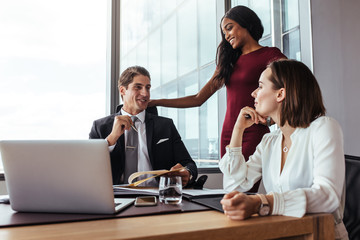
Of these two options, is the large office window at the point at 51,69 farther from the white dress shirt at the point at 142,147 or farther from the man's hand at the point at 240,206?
the man's hand at the point at 240,206

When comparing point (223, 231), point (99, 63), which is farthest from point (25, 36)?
point (223, 231)

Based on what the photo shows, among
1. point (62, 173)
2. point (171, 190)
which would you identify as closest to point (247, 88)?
point (171, 190)

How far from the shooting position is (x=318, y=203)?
87 centimetres

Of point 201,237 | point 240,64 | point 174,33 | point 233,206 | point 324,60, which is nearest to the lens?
point 201,237

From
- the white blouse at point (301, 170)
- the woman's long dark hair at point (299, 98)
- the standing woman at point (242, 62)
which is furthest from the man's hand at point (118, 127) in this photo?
→ the woman's long dark hair at point (299, 98)

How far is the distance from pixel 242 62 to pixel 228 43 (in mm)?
212

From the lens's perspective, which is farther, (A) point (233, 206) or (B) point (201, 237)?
(A) point (233, 206)

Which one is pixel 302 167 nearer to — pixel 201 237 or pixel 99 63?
pixel 201 237

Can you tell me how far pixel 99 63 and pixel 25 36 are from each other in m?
0.63

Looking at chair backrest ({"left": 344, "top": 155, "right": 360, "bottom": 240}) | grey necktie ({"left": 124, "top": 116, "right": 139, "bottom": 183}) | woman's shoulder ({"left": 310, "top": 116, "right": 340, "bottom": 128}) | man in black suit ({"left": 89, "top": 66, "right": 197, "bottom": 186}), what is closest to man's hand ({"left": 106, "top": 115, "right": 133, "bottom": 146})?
man in black suit ({"left": 89, "top": 66, "right": 197, "bottom": 186})

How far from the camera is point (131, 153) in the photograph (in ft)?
6.44

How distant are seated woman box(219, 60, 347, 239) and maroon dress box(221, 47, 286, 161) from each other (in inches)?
21.6

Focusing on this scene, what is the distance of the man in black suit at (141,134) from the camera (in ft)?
6.14

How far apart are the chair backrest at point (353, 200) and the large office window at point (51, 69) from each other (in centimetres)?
209
